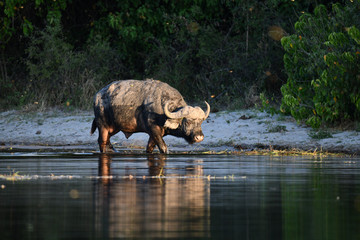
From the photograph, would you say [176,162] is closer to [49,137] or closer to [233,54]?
[49,137]

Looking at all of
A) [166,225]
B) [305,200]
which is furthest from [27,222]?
[305,200]

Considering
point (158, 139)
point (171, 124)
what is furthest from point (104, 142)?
point (171, 124)

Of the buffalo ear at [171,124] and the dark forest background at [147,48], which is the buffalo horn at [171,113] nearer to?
the buffalo ear at [171,124]

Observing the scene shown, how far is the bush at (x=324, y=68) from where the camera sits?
2353cm

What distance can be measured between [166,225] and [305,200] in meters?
2.73

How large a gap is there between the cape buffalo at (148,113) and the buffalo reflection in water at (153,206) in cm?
757

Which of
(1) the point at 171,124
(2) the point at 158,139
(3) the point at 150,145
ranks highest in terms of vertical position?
(1) the point at 171,124

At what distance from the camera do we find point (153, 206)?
934cm

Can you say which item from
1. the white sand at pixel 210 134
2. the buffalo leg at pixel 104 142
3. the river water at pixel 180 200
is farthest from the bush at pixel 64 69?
the river water at pixel 180 200

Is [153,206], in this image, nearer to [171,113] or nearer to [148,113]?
[171,113]

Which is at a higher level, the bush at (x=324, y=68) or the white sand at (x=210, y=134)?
the bush at (x=324, y=68)

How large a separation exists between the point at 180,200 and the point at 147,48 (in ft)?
84.1

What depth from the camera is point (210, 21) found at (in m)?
34.5

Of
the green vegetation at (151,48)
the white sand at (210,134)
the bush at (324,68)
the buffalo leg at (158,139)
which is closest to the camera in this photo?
the buffalo leg at (158,139)
